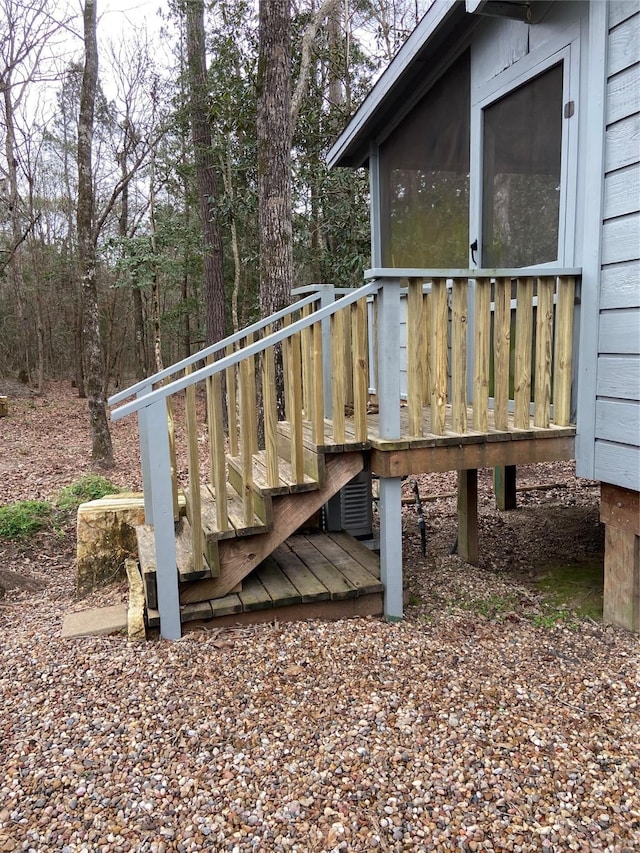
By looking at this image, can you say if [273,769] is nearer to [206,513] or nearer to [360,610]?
[360,610]

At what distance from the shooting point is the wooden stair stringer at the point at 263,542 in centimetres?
311

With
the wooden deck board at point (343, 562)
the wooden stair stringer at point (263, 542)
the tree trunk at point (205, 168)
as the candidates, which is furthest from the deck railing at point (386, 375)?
the tree trunk at point (205, 168)

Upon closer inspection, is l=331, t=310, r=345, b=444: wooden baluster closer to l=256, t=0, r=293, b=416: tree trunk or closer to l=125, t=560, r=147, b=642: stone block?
l=125, t=560, r=147, b=642: stone block

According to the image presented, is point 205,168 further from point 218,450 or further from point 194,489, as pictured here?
point 194,489

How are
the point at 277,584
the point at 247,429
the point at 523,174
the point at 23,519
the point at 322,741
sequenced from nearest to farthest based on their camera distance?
the point at 322,741 → the point at 247,429 → the point at 277,584 → the point at 523,174 → the point at 23,519

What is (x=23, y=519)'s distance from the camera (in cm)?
488

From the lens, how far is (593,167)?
3.06 m

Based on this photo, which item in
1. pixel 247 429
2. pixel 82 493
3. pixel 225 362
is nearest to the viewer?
pixel 225 362

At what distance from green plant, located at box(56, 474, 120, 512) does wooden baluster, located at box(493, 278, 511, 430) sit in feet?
12.2

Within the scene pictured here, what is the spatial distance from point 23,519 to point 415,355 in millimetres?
3563

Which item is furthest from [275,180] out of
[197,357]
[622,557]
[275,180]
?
[622,557]

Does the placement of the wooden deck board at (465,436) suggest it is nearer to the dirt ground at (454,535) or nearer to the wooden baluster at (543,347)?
the wooden baluster at (543,347)

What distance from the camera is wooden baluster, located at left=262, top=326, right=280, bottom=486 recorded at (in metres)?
3.05

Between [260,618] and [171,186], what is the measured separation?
1177 centimetres
